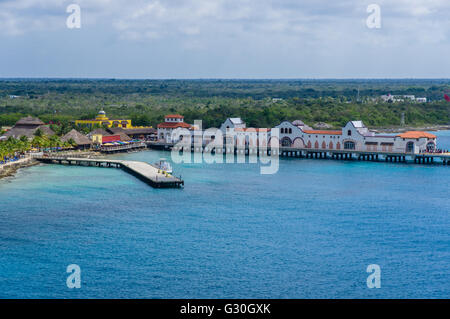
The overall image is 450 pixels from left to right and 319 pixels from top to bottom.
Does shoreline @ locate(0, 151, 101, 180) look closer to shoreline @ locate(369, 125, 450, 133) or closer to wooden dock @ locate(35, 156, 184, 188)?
wooden dock @ locate(35, 156, 184, 188)

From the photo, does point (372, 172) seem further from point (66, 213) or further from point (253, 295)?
point (253, 295)

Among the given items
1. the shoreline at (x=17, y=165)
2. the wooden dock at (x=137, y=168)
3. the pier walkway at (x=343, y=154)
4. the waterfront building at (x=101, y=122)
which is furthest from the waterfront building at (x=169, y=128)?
the wooden dock at (x=137, y=168)

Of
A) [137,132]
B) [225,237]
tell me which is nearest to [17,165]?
[137,132]

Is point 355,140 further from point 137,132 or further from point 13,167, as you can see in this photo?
point 13,167

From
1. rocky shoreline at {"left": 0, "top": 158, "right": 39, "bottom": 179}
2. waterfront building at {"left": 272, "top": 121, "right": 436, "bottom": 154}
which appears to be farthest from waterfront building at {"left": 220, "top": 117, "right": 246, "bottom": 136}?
rocky shoreline at {"left": 0, "top": 158, "right": 39, "bottom": 179}
